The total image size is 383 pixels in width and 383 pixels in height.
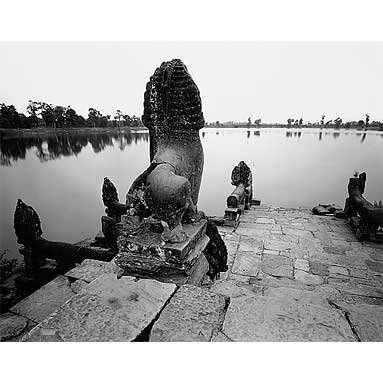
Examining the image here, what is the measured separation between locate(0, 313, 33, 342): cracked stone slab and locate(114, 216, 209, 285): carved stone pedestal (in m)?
1.30

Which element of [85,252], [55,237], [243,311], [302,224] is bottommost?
[55,237]

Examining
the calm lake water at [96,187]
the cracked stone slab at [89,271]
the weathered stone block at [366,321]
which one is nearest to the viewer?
the weathered stone block at [366,321]

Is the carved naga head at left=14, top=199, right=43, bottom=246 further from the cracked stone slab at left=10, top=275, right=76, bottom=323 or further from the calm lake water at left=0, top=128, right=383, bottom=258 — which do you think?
the calm lake water at left=0, top=128, right=383, bottom=258

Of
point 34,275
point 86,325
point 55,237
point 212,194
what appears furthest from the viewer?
point 212,194

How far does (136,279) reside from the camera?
1.72 meters

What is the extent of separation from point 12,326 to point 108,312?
156cm

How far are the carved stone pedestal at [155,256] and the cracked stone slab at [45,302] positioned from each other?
48.1 inches

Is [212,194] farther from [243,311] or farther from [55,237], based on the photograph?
[243,311]

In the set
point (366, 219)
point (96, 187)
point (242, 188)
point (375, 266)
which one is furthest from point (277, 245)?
point (96, 187)

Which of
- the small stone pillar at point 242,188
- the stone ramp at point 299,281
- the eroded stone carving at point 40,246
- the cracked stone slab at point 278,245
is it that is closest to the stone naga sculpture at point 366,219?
the stone ramp at point 299,281

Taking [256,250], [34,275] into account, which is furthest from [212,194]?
[34,275]

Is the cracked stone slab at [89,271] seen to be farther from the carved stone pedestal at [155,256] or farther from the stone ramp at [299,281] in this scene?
the stone ramp at [299,281]

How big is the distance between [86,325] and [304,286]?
8.93 ft

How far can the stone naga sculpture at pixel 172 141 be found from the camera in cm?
173
